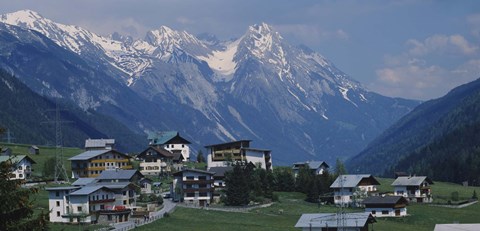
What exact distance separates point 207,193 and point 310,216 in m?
44.6

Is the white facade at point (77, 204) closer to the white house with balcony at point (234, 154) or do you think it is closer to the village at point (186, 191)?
the village at point (186, 191)

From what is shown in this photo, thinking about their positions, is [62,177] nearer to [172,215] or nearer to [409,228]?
[172,215]

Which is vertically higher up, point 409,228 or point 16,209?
point 16,209

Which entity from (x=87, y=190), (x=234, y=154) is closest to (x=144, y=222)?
(x=87, y=190)

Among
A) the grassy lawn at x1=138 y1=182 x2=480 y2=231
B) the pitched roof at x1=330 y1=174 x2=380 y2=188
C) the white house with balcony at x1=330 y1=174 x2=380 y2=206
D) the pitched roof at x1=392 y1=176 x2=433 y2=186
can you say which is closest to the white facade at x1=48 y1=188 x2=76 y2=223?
the grassy lawn at x1=138 y1=182 x2=480 y2=231

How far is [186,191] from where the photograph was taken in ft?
443

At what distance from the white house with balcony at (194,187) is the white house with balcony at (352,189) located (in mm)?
23455

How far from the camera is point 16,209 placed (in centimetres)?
3722

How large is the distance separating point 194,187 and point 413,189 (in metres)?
46.9

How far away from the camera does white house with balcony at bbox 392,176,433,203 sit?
153 meters

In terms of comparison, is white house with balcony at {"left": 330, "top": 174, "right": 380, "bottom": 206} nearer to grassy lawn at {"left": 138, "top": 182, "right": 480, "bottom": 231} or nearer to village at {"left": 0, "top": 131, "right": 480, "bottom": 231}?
village at {"left": 0, "top": 131, "right": 480, "bottom": 231}

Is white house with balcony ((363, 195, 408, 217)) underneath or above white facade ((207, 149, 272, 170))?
underneath

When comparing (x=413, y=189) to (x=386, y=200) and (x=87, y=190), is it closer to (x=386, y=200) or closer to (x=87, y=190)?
(x=386, y=200)

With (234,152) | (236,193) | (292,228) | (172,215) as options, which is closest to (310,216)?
(292,228)
